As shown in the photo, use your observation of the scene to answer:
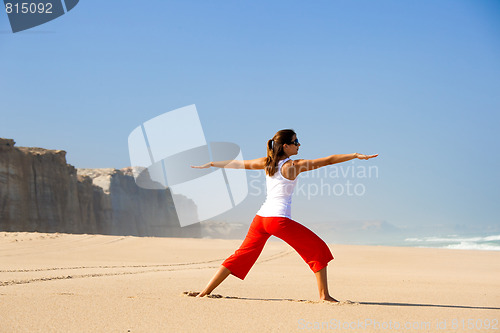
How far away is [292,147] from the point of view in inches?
210

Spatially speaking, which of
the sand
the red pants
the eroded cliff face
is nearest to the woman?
the red pants

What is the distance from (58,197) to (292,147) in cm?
5981

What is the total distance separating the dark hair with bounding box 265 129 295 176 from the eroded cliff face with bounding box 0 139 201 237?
49.9 metres

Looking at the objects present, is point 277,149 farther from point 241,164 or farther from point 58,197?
point 58,197

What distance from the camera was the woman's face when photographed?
209 inches

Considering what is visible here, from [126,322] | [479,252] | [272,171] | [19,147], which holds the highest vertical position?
[19,147]

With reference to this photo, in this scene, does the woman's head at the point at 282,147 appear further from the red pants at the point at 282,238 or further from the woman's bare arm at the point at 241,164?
the red pants at the point at 282,238

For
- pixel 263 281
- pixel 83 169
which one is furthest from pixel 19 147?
pixel 263 281

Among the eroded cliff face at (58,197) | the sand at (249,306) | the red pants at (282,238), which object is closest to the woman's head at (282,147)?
the red pants at (282,238)

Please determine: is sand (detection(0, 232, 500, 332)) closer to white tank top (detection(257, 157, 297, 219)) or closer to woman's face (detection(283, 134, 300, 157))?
white tank top (detection(257, 157, 297, 219))

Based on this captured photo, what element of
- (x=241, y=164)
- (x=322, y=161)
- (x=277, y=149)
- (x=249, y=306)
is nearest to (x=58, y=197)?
(x=241, y=164)

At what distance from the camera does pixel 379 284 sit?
295 inches

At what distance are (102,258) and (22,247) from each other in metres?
2.95

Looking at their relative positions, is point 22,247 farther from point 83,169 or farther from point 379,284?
point 83,169
